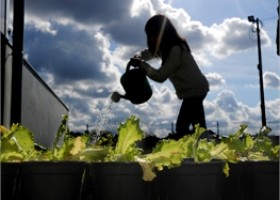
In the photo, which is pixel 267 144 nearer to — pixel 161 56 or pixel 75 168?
pixel 75 168

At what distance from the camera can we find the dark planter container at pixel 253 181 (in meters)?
1.13

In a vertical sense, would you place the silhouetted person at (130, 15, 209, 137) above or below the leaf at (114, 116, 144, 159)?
above

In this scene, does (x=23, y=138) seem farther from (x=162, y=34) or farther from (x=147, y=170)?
(x=162, y=34)

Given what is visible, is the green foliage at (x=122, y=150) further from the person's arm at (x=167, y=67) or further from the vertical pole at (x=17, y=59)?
the vertical pole at (x=17, y=59)

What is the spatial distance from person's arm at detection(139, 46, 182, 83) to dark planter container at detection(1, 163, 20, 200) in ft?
8.96

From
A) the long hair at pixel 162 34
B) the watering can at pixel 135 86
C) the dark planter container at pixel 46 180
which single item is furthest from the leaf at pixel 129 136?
the long hair at pixel 162 34

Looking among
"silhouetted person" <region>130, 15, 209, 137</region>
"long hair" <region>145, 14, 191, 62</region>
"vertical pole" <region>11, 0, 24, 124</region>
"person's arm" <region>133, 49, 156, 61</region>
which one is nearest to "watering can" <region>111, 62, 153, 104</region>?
"silhouetted person" <region>130, 15, 209, 137</region>

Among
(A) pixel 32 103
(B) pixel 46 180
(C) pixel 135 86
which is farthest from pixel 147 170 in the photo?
(A) pixel 32 103

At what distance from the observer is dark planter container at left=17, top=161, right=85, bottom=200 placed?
0.99m

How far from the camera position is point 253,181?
114 centimetres

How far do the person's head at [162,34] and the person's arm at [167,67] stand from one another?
0.07 meters

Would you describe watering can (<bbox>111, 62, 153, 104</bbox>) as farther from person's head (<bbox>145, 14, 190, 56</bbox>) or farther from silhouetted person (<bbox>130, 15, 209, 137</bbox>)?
person's head (<bbox>145, 14, 190, 56</bbox>)

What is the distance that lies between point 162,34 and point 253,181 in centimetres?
276

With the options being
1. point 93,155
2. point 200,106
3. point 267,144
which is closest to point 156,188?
point 93,155
